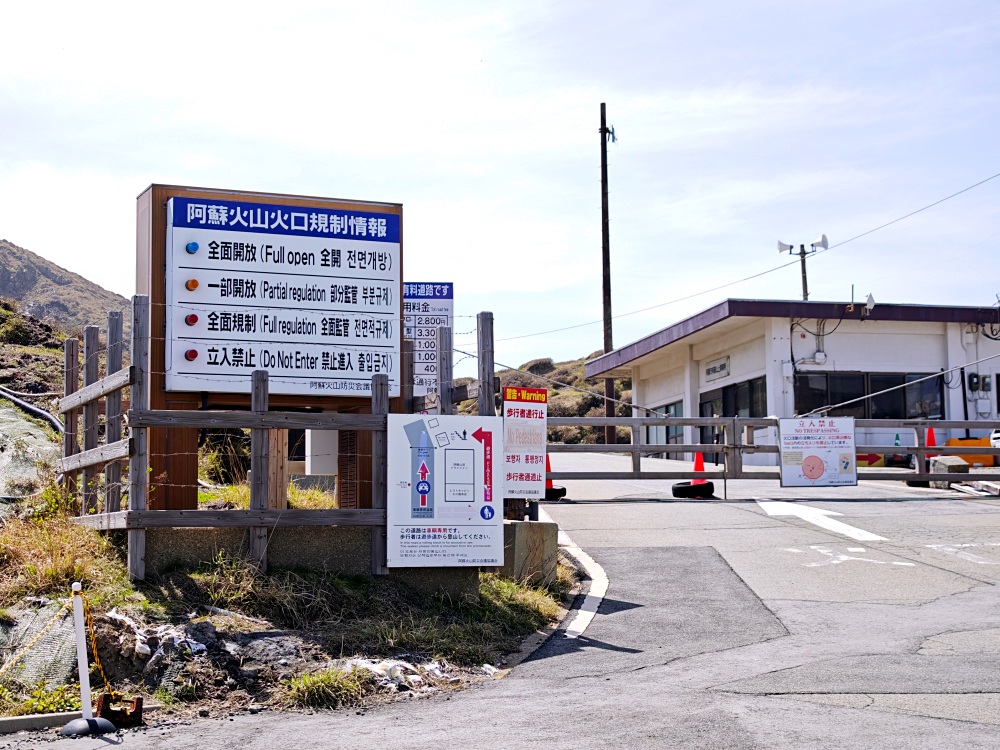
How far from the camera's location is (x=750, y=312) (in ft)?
93.6

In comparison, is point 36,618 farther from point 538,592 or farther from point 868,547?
point 868,547

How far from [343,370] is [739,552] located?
19.4ft

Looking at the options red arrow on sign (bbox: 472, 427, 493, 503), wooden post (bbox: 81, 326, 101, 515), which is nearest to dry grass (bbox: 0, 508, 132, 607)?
wooden post (bbox: 81, 326, 101, 515)

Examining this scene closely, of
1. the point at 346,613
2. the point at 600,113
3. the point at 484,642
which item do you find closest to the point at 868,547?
the point at 484,642

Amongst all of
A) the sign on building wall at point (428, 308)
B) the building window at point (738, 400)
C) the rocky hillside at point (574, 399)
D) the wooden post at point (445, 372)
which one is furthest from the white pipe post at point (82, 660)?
the rocky hillside at point (574, 399)

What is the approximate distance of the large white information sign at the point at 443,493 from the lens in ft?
35.3

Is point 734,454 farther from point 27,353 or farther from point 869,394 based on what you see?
point 27,353

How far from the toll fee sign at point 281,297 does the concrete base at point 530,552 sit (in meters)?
2.08

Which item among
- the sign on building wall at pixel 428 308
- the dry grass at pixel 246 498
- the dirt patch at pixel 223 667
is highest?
the sign on building wall at pixel 428 308

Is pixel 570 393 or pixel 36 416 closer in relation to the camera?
pixel 36 416

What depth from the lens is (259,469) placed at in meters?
10.3

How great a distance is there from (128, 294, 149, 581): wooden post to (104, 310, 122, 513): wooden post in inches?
28.5

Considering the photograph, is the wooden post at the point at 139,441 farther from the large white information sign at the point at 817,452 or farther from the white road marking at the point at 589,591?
the large white information sign at the point at 817,452

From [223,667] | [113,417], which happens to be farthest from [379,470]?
[223,667]
